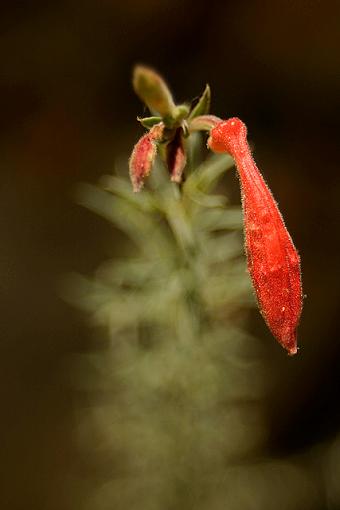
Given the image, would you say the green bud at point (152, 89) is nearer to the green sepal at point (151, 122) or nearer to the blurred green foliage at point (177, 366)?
the green sepal at point (151, 122)

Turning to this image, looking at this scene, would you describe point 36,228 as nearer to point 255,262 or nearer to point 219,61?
point 219,61

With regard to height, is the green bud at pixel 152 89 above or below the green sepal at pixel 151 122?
above

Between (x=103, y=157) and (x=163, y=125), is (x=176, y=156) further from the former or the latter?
(x=103, y=157)

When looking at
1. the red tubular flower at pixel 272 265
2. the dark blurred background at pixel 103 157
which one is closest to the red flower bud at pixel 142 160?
the red tubular flower at pixel 272 265

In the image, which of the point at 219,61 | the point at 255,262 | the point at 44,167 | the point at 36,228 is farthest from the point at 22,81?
the point at 255,262

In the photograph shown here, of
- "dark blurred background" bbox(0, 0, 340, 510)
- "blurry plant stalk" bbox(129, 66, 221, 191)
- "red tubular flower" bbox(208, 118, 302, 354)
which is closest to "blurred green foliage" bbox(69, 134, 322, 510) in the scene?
"dark blurred background" bbox(0, 0, 340, 510)

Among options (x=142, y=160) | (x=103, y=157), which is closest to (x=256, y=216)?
(x=142, y=160)
